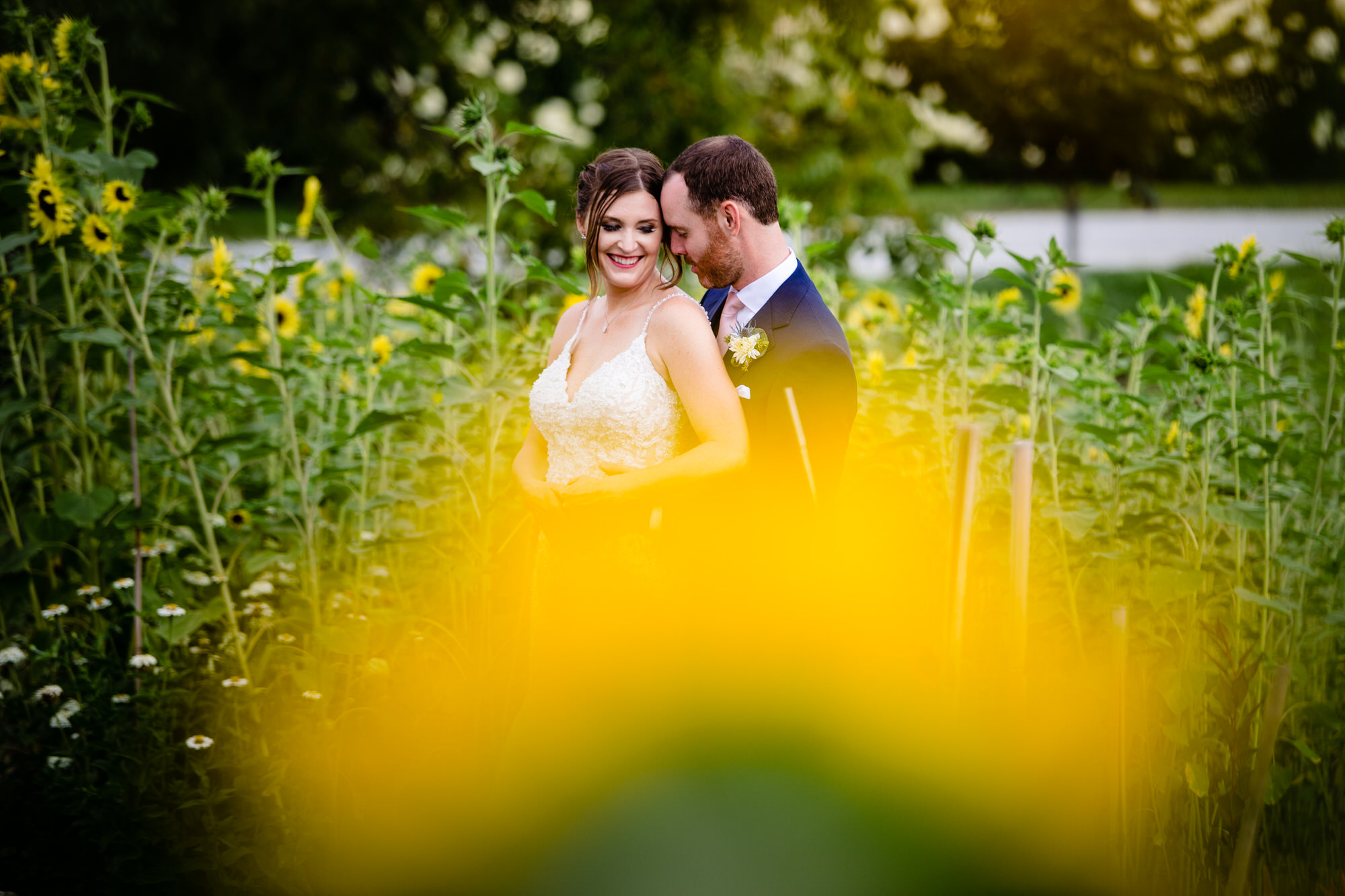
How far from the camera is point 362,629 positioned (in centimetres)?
264

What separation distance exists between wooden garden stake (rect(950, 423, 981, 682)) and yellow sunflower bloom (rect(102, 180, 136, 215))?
2037 millimetres

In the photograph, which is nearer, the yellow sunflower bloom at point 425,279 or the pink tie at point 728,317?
the pink tie at point 728,317

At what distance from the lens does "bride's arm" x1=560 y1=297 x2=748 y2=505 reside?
6.44 ft

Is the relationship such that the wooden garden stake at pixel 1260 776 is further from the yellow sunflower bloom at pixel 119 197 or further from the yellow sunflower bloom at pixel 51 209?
the yellow sunflower bloom at pixel 51 209

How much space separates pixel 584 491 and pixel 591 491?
2 cm

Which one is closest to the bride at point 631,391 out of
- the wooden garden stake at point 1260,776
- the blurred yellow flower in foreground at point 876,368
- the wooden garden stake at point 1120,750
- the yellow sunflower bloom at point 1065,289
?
the wooden garden stake at point 1120,750

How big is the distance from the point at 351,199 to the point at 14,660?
572 cm

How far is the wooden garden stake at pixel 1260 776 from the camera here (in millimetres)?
1683

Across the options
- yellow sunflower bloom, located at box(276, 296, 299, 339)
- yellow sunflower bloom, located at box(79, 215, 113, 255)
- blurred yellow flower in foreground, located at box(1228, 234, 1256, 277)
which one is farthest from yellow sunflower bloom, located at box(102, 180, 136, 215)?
blurred yellow flower in foreground, located at box(1228, 234, 1256, 277)

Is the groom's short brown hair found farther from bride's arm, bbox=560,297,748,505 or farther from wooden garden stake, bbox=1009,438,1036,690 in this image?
wooden garden stake, bbox=1009,438,1036,690

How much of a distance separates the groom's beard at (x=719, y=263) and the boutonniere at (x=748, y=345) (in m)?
0.13

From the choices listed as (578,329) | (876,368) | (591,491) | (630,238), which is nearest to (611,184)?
(630,238)

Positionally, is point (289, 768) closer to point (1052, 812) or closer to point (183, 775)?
point (183, 775)

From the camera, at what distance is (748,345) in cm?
196
